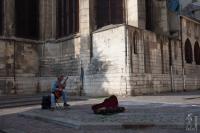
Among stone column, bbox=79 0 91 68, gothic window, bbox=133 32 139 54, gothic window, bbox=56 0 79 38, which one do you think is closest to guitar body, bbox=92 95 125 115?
gothic window, bbox=133 32 139 54

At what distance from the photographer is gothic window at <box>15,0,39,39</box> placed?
21.7 meters

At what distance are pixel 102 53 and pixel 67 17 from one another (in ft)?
16.2

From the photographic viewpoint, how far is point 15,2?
2167cm

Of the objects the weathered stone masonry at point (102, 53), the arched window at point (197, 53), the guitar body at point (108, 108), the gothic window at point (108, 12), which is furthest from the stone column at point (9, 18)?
the arched window at point (197, 53)

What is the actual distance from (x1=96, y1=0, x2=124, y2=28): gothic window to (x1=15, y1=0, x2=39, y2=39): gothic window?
4.71 metres

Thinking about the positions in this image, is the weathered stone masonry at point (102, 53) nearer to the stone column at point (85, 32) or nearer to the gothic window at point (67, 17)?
the stone column at point (85, 32)

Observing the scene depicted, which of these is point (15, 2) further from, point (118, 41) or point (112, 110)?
point (112, 110)

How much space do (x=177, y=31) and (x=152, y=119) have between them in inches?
574

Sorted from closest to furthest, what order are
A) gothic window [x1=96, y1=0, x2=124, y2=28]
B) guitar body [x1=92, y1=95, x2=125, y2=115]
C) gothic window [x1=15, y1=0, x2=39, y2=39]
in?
guitar body [x1=92, y1=95, x2=125, y2=115] < gothic window [x1=96, y1=0, x2=124, y2=28] < gothic window [x1=15, y1=0, x2=39, y2=39]

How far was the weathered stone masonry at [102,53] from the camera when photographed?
57.9 feet

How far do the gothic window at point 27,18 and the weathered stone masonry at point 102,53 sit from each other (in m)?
0.27

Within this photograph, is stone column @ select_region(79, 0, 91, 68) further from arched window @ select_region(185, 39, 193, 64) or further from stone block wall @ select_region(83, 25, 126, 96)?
arched window @ select_region(185, 39, 193, 64)

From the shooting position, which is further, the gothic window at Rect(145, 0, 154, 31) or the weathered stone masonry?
the gothic window at Rect(145, 0, 154, 31)

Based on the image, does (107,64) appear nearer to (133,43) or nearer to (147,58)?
(133,43)
